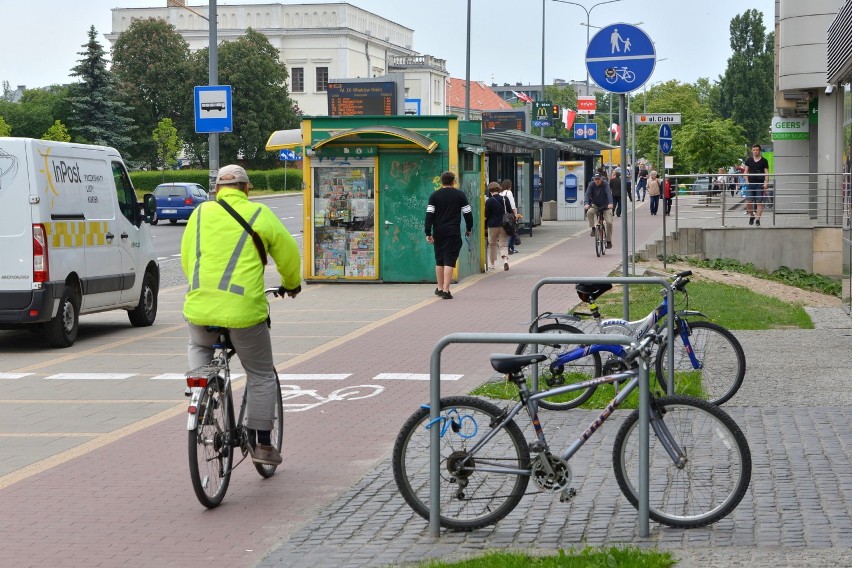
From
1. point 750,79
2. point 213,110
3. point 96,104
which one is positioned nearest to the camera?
point 213,110

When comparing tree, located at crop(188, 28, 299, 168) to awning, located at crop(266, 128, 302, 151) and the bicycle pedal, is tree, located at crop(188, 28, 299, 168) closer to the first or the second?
awning, located at crop(266, 128, 302, 151)

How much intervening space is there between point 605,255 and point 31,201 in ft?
55.0

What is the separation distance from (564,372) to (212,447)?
2486 mm

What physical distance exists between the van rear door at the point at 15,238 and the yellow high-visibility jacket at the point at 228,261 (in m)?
6.93

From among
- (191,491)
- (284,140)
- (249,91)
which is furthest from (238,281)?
(249,91)

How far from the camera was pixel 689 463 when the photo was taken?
631 cm

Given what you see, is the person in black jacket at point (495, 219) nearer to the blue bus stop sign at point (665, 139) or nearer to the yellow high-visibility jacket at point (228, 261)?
the yellow high-visibility jacket at point (228, 261)

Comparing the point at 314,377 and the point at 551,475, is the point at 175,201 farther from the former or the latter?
the point at 551,475

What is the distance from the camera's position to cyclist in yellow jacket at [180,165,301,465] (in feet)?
23.4

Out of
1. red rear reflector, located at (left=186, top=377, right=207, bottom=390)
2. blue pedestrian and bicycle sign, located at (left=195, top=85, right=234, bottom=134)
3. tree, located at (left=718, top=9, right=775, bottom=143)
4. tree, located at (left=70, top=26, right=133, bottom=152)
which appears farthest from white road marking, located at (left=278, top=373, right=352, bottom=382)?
tree, located at (left=718, top=9, right=775, bottom=143)

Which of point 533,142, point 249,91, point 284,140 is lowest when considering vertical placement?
point 284,140

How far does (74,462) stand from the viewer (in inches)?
327

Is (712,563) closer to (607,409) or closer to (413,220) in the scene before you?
(607,409)

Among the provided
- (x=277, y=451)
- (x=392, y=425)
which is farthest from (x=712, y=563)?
(x=392, y=425)
